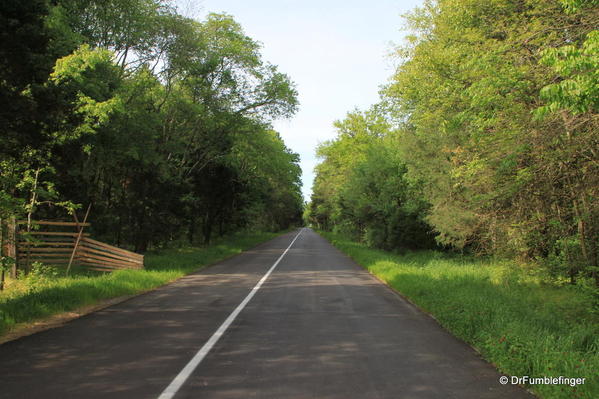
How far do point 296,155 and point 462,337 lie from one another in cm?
4751

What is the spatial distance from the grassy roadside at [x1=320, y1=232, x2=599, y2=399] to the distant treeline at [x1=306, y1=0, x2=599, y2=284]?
967 mm

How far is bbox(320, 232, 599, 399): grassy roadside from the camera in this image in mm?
4844

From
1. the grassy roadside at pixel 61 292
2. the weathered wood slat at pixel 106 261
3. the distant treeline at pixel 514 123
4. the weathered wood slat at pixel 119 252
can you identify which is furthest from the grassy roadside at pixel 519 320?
the weathered wood slat at pixel 106 261

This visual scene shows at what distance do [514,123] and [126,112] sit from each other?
1268 centimetres

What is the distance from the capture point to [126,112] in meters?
15.4

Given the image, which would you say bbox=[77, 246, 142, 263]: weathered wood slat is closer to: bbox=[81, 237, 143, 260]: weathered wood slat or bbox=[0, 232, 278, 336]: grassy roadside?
bbox=[81, 237, 143, 260]: weathered wood slat

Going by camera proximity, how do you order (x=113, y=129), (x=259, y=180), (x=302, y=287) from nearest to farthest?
1. (x=302, y=287)
2. (x=113, y=129)
3. (x=259, y=180)

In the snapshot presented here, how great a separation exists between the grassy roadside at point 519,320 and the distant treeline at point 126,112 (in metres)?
8.56

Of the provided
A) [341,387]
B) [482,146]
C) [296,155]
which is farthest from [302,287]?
[296,155]

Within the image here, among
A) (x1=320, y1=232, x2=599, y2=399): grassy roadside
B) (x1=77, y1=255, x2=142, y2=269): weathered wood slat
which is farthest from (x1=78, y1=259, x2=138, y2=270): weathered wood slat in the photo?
(x1=320, y1=232, x2=599, y2=399): grassy roadside

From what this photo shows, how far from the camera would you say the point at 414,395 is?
442 centimetres

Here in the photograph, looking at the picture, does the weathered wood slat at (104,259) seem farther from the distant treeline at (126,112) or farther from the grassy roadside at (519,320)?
the grassy roadside at (519,320)

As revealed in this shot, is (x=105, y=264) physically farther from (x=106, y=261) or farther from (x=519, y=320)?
(x=519, y=320)

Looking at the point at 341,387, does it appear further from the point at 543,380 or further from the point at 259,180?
the point at 259,180
